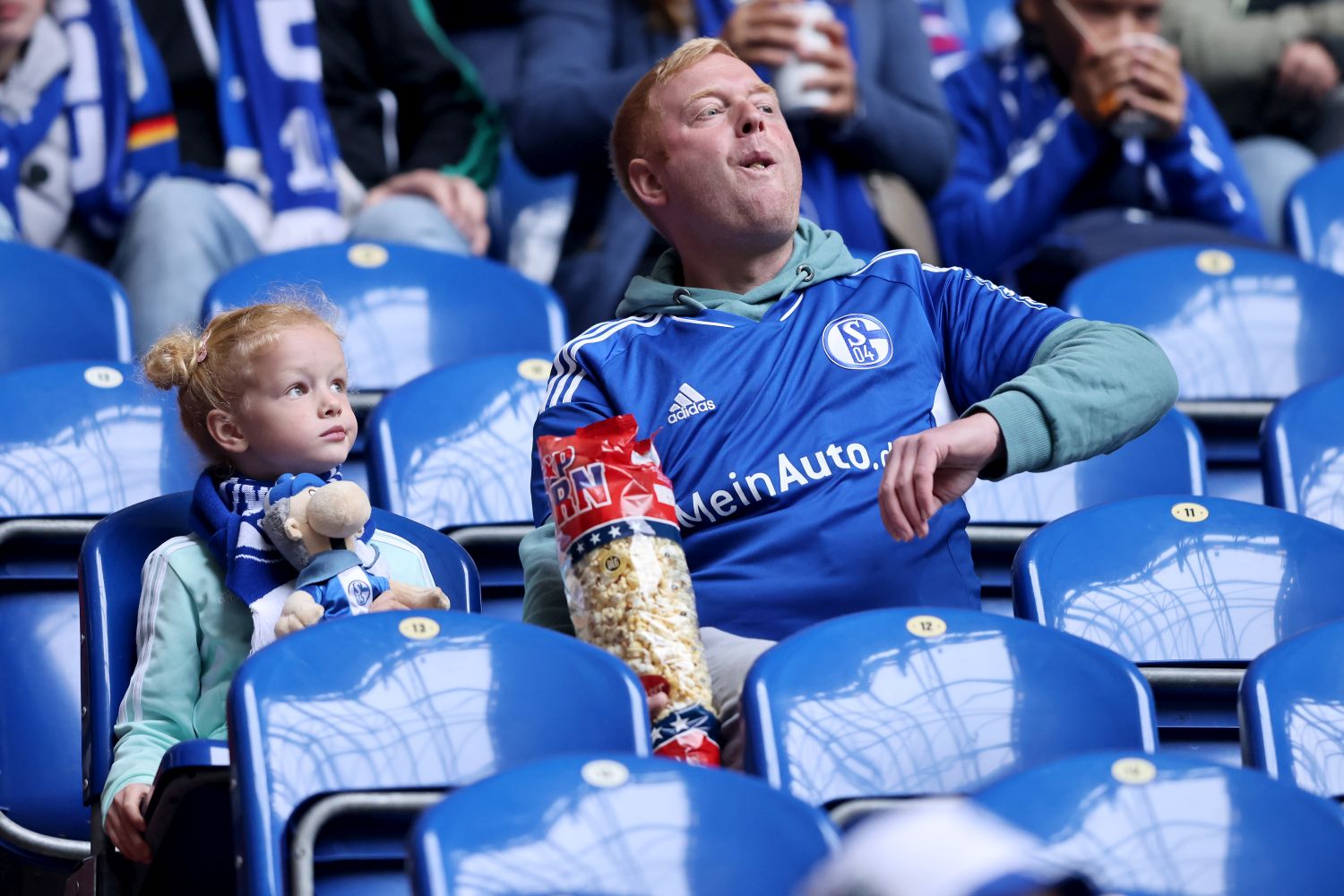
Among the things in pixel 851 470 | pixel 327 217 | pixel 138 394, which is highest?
pixel 327 217

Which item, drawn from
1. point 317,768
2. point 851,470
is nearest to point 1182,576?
point 851,470

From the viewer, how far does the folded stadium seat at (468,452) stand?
8.27 feet

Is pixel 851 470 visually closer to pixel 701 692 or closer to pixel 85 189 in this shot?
pixel 701 692

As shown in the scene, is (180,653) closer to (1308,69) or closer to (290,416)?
(290,416)

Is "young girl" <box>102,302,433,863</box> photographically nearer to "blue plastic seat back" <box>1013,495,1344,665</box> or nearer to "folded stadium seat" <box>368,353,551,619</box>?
"folded stadium seat" <box>368,353,551,619</box>

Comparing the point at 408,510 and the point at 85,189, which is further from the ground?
the point at 85,189

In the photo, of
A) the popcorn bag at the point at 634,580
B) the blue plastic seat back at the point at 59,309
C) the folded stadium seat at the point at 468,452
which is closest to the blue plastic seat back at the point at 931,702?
the popcorn bag at the point at 634,580

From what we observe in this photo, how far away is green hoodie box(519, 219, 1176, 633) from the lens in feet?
6.55

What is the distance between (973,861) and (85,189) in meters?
2.72

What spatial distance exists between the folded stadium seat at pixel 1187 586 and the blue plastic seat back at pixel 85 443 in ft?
3.40

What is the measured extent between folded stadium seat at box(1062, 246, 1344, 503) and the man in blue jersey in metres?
0.82

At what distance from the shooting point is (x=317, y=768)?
66.5 inches

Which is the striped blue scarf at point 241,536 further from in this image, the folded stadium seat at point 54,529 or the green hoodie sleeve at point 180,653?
the folded stadium seat at point 54,529

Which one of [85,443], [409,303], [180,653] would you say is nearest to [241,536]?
[180,653]
